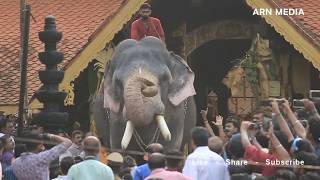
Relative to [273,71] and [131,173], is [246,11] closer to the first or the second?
[273,71]

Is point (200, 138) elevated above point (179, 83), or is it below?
below

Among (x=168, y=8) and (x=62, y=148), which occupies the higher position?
(x=168, y=8)

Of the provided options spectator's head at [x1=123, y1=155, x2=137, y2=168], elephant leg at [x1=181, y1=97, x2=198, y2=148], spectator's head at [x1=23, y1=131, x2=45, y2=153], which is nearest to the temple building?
elephant leg at [x1=181, y1=97, x2=198, y2=148]

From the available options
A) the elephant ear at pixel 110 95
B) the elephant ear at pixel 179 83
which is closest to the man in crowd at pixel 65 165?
the elephant ear at pixel 110 95

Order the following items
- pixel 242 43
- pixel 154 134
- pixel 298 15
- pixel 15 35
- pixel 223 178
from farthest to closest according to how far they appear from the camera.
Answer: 1. pixel 15 35
2. pixel 242 43
3. pixel 298 15
4. pixel 154 134
5. pixel 223 178

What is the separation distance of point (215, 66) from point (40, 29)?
3.27 m

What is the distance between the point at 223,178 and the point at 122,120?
3.25m

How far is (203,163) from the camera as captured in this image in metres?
11.1

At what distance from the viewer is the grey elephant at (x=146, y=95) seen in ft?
45.3

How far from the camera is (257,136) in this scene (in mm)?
11555

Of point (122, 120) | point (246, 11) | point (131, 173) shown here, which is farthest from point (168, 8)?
point (131, 173)

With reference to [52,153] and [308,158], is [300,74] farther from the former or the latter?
[308,158]

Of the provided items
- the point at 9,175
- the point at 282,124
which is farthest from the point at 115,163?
the point at 282,124

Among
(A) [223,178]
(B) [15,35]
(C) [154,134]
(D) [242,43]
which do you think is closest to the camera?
(A) [223,178]
